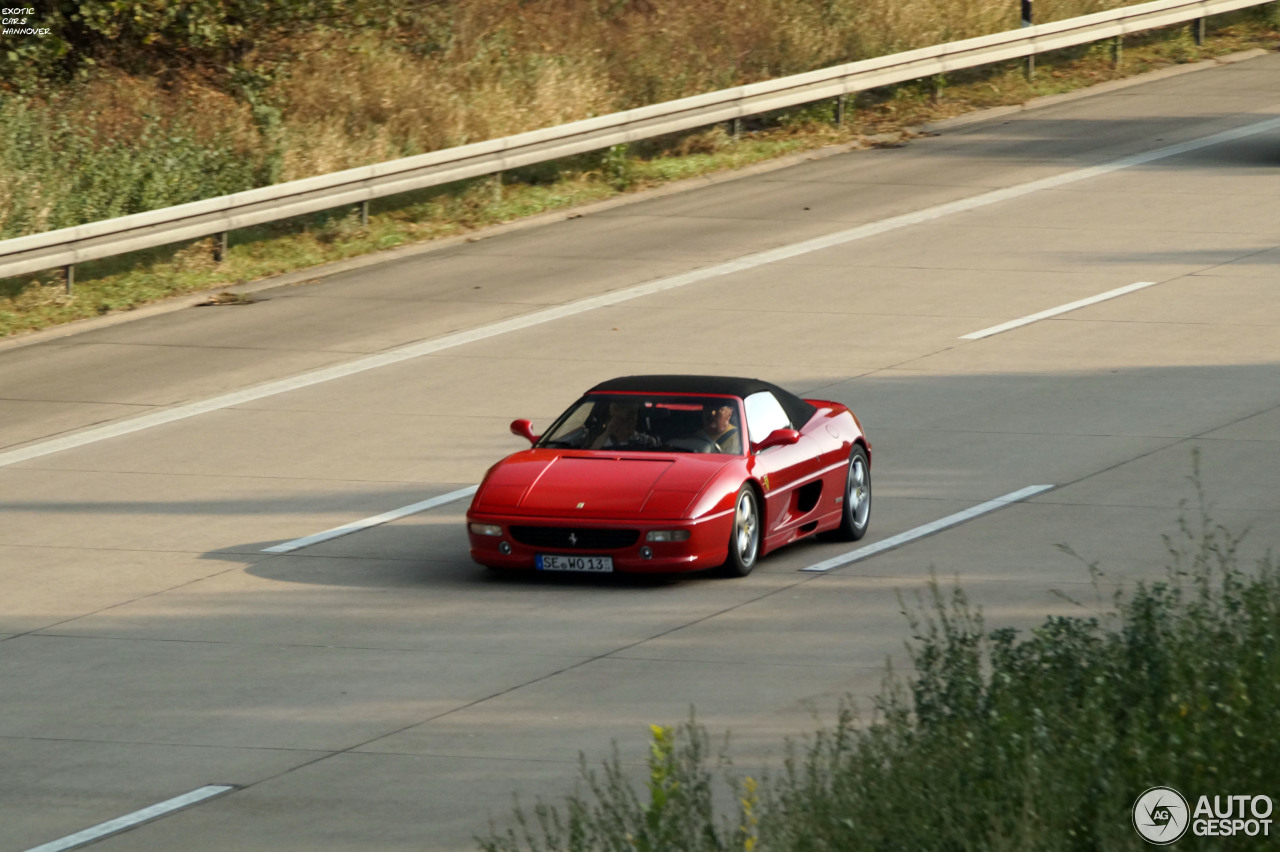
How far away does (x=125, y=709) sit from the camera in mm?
10367

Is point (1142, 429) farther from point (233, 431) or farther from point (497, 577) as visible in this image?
point (233, 431)

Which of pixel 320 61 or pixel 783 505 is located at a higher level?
pixel 320 61

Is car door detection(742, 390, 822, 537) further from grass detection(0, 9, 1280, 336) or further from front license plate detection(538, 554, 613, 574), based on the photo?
grass detection(0, 9, 1280, 336)

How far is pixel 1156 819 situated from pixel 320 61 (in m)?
26.3

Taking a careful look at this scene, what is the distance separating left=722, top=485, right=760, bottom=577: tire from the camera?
13.1 meters

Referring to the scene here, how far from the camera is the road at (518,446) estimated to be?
9773mm

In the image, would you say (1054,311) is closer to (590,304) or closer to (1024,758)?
(590,304)

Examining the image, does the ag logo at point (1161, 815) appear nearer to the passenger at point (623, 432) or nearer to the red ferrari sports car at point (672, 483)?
the red ferrari sports car at point (672, 483)

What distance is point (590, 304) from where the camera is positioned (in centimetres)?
2277

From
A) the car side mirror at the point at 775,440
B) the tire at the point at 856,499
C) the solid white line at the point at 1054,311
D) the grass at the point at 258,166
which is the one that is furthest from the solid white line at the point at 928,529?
the grass at the point at 258,166

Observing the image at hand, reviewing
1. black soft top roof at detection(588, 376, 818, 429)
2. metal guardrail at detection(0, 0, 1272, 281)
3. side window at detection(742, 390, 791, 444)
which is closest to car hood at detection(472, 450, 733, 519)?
side window at detection(742, 390, 791, 444)

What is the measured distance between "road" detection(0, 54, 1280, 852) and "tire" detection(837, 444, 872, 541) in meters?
0.15

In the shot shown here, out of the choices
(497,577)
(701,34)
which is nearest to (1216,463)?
(497,577)

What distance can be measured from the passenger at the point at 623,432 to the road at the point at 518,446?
1.05m
